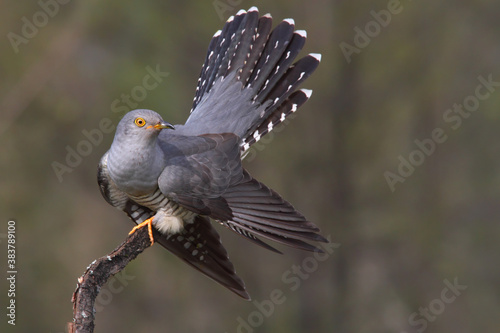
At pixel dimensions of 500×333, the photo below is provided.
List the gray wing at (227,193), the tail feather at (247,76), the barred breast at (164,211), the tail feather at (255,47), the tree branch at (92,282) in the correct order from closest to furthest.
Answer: the tree branch at (92,282) → the gray wing at (227,193) → the barred breast at (164,211) → the tail feather at (247,76) → the tail feather at (255,47)

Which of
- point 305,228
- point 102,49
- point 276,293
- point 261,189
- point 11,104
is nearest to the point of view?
point 305,228

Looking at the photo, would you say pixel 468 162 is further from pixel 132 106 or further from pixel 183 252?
pixel 183 252

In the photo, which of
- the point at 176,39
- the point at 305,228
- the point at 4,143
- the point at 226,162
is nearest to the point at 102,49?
the point at 176,39

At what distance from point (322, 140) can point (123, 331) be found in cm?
362

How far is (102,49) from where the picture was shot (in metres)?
8.53

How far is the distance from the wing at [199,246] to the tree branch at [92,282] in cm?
46

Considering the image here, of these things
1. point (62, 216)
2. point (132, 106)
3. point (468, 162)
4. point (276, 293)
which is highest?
point (468, 162)

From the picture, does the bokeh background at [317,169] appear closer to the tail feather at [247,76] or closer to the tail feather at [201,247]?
the tail feather at [247,76]

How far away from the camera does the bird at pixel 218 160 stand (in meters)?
3.71

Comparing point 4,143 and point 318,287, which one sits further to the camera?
point 318,287

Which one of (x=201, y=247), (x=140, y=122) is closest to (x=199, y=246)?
(x=201, y=247)

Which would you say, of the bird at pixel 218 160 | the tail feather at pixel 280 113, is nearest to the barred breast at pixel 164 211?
the bird at pixel 218 160

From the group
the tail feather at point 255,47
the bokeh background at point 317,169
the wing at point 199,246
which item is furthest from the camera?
the bokeh background at point 317,169

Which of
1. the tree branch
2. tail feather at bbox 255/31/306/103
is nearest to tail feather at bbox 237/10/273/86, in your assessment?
tail feather at bbox 255/31/306/103
